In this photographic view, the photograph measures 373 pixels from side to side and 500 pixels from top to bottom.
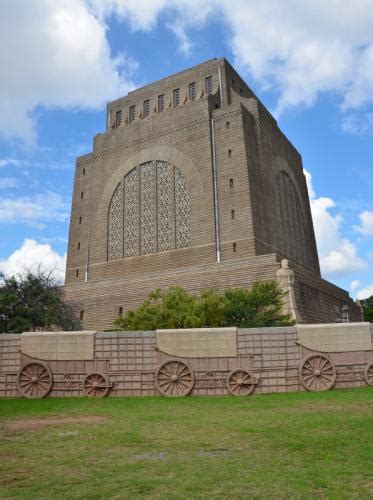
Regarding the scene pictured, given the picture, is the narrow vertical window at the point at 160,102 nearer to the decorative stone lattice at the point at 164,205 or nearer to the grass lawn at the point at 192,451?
the decorative stone lattice at the point at 164,205

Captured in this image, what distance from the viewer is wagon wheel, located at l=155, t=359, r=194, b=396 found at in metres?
10.8

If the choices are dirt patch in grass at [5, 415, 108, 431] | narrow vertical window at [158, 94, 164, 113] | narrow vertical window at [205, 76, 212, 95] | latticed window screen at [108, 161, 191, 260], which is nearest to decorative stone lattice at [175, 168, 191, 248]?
latticed window screen at [108, 161, 191, 260]

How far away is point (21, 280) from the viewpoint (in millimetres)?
23516

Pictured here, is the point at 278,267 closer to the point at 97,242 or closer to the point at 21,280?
the point at 21,280

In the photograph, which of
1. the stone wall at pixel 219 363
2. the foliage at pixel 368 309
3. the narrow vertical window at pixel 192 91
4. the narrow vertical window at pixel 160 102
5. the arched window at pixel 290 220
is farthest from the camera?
the foliage at pixel 368 309

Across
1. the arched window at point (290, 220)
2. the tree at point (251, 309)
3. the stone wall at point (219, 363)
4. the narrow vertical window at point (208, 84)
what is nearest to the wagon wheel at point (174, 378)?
the stone wall at point (219, 363)

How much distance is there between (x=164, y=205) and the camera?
31.4m

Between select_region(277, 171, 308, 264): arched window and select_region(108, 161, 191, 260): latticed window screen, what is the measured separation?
7.35 meters

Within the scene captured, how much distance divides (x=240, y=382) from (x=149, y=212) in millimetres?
22303

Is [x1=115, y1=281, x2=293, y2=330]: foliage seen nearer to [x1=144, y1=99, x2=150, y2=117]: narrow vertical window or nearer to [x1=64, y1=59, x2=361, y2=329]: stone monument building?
[x1=64, y1=59, x2=361, y2=329]: stone monument building

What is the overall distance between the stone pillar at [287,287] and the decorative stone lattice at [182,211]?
894cm

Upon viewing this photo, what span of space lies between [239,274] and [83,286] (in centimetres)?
1006

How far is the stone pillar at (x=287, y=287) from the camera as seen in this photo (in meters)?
20.9

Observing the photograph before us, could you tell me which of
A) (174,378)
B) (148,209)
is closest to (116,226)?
(148,209)
